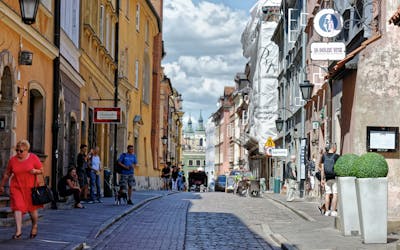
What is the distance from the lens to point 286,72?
47.9m

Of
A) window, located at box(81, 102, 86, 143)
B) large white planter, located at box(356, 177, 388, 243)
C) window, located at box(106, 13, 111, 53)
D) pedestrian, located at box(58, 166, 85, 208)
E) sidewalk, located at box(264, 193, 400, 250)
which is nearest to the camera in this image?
sidewalk, located at box(264, 193, 400, 250)

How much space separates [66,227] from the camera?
1563 centimetres

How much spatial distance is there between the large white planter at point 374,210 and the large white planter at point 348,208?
131cm

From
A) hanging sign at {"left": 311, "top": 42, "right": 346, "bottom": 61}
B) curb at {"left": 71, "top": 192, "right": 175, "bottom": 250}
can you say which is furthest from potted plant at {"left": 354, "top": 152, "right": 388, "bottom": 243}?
hanging sign at {"left": 311, "top": 42, "right": 346, "bottom": 61}

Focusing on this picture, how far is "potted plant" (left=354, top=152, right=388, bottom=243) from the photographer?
13.3 meters

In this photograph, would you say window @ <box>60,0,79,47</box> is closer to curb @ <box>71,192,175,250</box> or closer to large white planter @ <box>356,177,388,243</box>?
curb @ <box>71,192,175,250</box>

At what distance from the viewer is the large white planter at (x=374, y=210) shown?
1330 centimetres

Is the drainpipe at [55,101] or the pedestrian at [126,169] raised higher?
the drainpipe at [55,101]

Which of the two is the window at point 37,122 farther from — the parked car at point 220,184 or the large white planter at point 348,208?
the parked car at point 220,184

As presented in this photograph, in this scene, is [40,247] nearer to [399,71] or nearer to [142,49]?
[399,71]

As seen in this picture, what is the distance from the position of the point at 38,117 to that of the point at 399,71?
881cm

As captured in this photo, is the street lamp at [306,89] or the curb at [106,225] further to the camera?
the street lamp at [306,89]

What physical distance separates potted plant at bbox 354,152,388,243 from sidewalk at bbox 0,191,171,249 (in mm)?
4630

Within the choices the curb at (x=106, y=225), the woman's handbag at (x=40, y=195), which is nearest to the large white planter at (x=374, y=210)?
the curb at (x=106, y=225)
